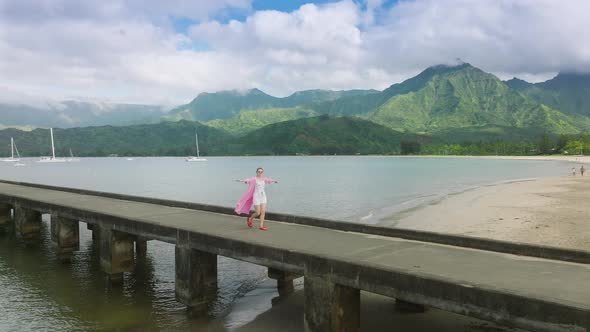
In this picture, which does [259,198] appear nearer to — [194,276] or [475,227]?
[194,276]

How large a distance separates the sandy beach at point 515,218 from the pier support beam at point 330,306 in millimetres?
13793

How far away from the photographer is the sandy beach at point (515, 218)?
2086 centimetres

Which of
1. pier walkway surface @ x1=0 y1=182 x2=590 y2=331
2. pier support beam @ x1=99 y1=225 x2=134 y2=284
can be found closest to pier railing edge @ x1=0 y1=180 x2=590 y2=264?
pier walkway surface @ x1=0 y1=182 x2=590 y2=331

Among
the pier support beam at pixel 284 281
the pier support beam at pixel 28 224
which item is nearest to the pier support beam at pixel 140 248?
the pier support beam at pixel 28 224

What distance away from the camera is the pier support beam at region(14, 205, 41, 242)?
2151 centimetres

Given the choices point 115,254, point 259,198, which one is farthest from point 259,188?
point 115,254

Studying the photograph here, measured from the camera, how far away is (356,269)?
7.96 meters

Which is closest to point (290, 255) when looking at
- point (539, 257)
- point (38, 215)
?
point (539, 257)

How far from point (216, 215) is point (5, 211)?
17604 mm

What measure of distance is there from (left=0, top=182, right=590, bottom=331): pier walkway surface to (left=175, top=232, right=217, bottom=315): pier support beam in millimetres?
28

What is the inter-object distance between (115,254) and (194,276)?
4.45 metres

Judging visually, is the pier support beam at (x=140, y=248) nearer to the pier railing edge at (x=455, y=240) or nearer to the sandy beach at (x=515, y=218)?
the pier railing edge at (x=455, y=240)

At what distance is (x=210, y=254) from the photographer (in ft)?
Result: 40.0

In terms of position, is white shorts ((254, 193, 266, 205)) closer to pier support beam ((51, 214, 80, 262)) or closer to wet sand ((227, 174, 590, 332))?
wet sand ((227, 174, 590, 332))
